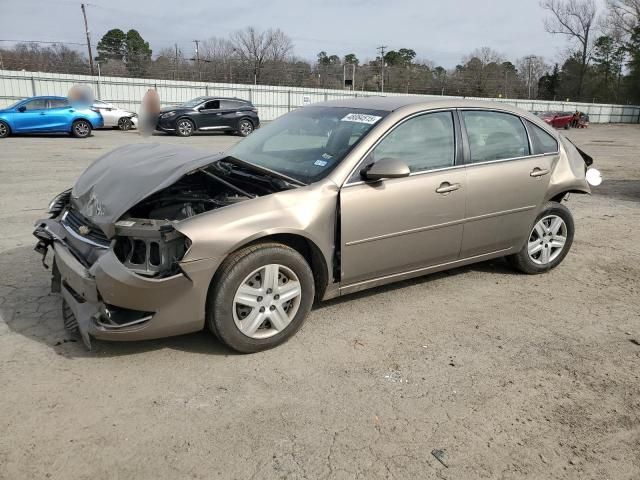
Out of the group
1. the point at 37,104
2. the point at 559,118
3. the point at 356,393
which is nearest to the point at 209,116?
the point at 37,104

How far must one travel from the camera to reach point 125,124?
22812 mm

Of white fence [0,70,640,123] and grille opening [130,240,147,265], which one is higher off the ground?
white fence [0,70,640,123]

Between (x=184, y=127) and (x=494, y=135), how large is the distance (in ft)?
61.6

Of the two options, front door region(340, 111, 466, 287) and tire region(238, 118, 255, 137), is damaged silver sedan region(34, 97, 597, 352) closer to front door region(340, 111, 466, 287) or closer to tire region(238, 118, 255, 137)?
front door region(340, 111, 466, 287)

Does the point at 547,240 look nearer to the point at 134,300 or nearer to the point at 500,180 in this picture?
the point at 500,180

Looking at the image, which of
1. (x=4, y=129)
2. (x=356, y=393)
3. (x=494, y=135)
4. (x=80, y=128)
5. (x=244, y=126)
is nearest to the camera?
(x=356, y=393)

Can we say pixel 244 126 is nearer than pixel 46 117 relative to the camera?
No

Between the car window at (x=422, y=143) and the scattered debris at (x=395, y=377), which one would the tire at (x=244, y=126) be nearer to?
the car window at (x=422, y=143)

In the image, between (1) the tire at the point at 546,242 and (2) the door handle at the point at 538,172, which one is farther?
(1) the tire at the point at 546,242

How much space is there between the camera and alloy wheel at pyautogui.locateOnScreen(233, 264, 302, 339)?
3406 mm

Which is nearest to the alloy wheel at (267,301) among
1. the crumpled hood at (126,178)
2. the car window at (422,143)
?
the crumpled hood at (126,178)

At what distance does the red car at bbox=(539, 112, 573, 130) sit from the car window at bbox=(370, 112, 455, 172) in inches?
1340

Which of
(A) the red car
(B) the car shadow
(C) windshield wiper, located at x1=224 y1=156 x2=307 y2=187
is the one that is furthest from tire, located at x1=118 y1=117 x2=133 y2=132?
(A) the red car

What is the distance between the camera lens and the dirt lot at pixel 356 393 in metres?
2.55
